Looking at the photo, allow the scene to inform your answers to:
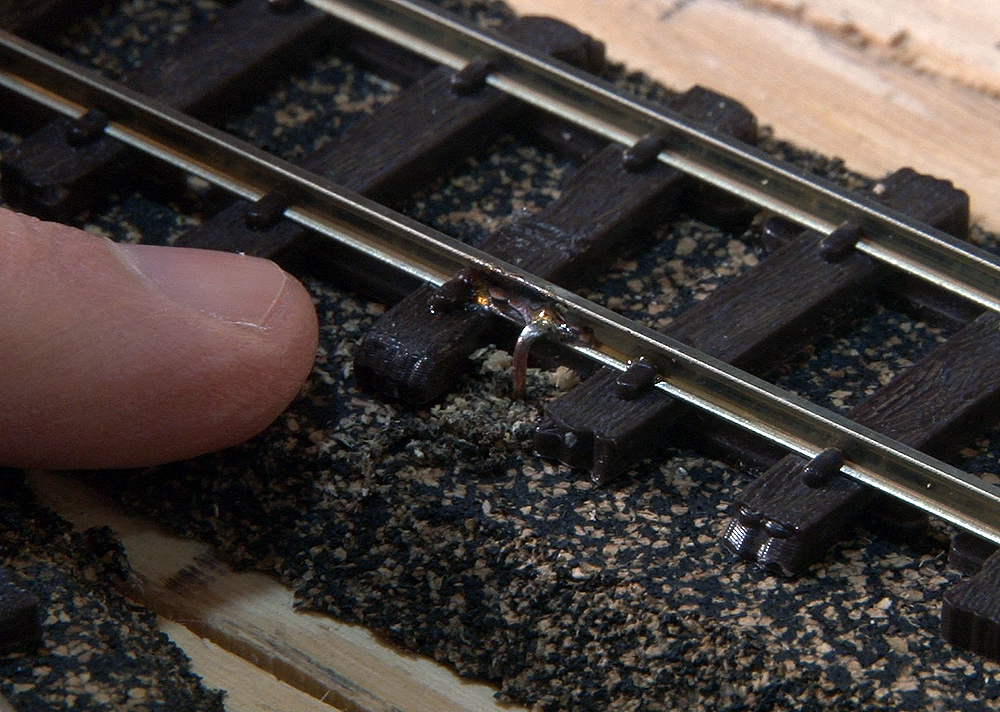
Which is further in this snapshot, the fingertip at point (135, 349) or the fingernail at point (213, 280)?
the fingernail at point (213, 280)

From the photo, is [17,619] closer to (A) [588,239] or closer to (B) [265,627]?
(B) [265,627]

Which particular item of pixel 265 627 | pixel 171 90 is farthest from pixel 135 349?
pixel 171 90

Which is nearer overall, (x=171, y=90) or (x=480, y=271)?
(x=480, y=271)

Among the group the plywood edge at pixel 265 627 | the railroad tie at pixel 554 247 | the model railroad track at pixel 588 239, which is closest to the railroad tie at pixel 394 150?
the model railroad track at pixel 588 239

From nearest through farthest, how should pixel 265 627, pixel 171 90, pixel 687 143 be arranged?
1. pixel 265 627
2. pixel 687 143
3. pixel 171 90

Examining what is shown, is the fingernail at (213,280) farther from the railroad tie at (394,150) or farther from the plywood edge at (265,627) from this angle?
the plywood edge at (265,627)

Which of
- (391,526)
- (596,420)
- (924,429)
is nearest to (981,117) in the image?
(924,429)

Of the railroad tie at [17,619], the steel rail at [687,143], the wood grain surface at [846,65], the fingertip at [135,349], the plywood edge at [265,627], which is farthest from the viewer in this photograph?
the wood grain surface at [846,65]

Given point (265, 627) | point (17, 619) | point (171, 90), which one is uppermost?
point (171, 90)
